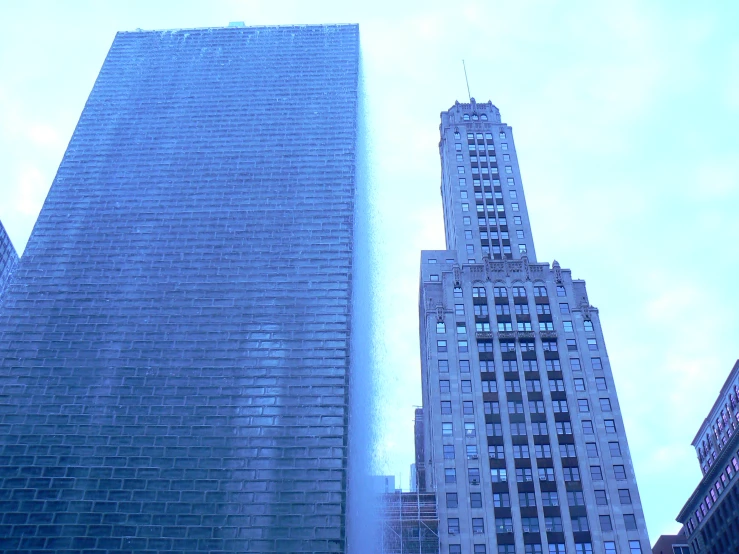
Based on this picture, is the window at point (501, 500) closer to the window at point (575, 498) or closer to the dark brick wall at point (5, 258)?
the window at point (575, 498)

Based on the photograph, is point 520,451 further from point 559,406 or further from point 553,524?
point 553,524

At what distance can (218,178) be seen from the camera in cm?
9200

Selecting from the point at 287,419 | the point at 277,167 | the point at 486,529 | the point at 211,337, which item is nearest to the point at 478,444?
the point at 486,529

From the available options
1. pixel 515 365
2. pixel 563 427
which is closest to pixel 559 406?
pixel 563 427

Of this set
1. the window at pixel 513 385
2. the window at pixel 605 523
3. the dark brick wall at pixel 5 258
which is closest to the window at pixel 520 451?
the window at pixel 513 385

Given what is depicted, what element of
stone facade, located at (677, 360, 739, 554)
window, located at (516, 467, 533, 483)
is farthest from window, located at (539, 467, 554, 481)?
stone facade, located at (677, 360, 739, 554)

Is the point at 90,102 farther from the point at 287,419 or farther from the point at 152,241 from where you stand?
the point at 287,419

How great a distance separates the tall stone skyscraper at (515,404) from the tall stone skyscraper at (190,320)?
20.6 meters

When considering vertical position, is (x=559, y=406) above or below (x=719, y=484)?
below

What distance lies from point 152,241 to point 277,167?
17427 mm

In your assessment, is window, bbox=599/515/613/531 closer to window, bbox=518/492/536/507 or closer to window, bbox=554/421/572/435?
window, bbox=518/492/536/507

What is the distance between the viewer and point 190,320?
3095 inches

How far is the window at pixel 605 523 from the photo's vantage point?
3120 inches

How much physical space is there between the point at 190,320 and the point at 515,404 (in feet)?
127
